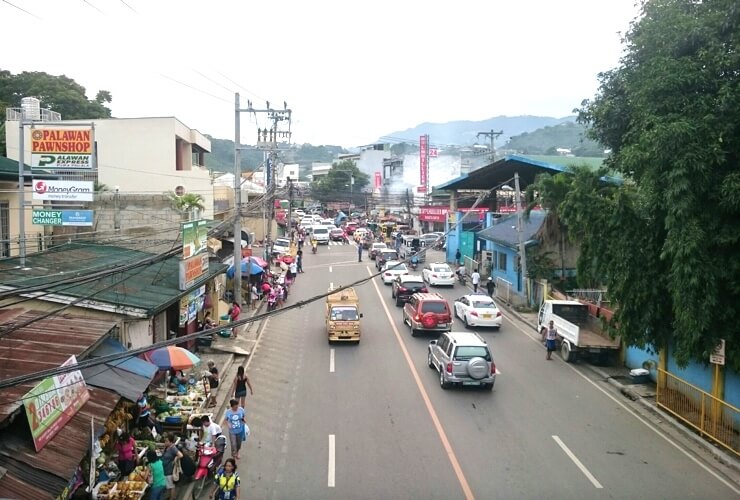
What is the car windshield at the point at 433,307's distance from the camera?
2652 centimetres

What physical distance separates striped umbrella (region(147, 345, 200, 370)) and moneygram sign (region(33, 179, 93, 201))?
9727 millimetres

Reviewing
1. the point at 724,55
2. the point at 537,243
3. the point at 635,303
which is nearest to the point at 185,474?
the point at 635,303

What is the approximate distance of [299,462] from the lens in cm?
1381

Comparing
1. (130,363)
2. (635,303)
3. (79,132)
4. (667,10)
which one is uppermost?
(667,10)

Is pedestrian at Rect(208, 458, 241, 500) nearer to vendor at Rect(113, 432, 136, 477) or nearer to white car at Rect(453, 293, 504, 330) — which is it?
vendor at Rect(113, 432, 136, 477)

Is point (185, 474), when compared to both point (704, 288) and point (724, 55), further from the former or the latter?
point (724, 55)

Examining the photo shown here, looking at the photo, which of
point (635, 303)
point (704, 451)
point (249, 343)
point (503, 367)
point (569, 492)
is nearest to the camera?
point (569, 492)

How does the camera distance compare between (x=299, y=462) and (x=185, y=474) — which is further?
(x=299, y=462)

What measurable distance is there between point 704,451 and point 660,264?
4.43 meters

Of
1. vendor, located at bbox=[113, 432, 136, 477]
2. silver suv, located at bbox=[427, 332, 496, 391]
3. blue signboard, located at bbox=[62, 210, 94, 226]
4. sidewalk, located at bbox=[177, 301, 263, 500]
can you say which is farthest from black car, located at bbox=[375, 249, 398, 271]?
vendor, located at bbox=[113, 432, 136, 477]

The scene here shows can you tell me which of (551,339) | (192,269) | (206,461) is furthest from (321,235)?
(206,461)

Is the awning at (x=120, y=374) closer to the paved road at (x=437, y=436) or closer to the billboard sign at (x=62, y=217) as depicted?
the paved road at (x=437, y=436)

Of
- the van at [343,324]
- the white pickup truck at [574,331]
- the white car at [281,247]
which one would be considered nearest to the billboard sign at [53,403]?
the van at [343,324]

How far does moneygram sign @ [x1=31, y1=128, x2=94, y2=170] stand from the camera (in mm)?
23156
